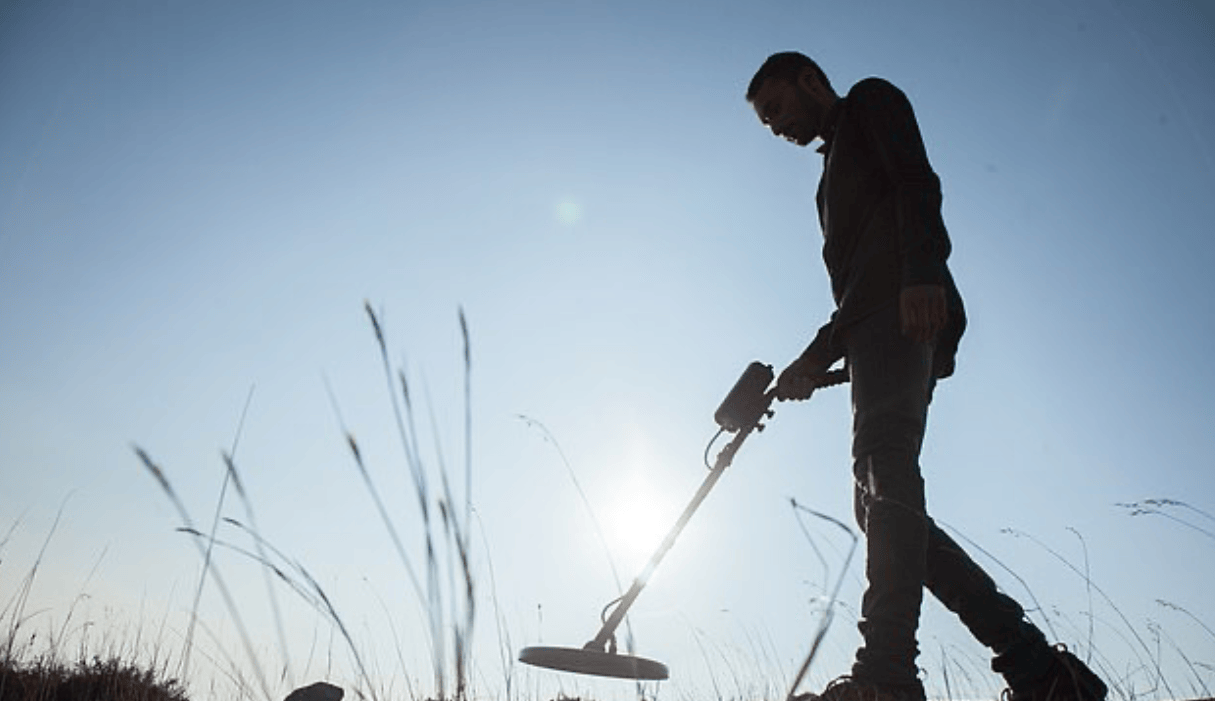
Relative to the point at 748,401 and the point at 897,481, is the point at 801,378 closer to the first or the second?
the point at 748,401

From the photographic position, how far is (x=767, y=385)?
2848 millimetres

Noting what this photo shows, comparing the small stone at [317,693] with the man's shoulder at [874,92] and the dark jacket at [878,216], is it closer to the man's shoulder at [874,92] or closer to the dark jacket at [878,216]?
the dark jacket at [878,216]

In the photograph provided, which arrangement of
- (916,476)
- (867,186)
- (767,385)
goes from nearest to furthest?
(916,476)
(867,186)
(767,385)

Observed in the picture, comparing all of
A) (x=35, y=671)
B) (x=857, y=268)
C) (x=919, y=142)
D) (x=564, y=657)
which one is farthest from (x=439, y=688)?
(x=35, y=671)

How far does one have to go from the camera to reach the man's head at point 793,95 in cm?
283

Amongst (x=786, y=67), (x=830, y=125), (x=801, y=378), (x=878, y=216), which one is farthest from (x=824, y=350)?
(x=786, y=67)

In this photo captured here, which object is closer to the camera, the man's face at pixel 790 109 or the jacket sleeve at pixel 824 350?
the jacket sleeve at pixel 824 350

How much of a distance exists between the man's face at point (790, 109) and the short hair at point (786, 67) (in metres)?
0.02

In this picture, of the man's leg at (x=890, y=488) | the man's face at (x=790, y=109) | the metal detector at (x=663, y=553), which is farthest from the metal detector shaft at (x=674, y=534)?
the man's face at (x=790, y=109)

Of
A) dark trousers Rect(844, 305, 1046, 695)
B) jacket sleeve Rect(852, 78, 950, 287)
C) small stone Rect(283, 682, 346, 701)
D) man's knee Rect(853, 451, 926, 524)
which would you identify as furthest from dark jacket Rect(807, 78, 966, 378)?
small stone Rect(283, 682, 346, 701)

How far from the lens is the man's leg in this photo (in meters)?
1.99

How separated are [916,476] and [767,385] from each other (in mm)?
767

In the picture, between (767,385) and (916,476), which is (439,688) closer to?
(916,476)

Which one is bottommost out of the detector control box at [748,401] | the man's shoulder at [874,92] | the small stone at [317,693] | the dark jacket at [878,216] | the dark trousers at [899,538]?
the small stone at [317,693]
